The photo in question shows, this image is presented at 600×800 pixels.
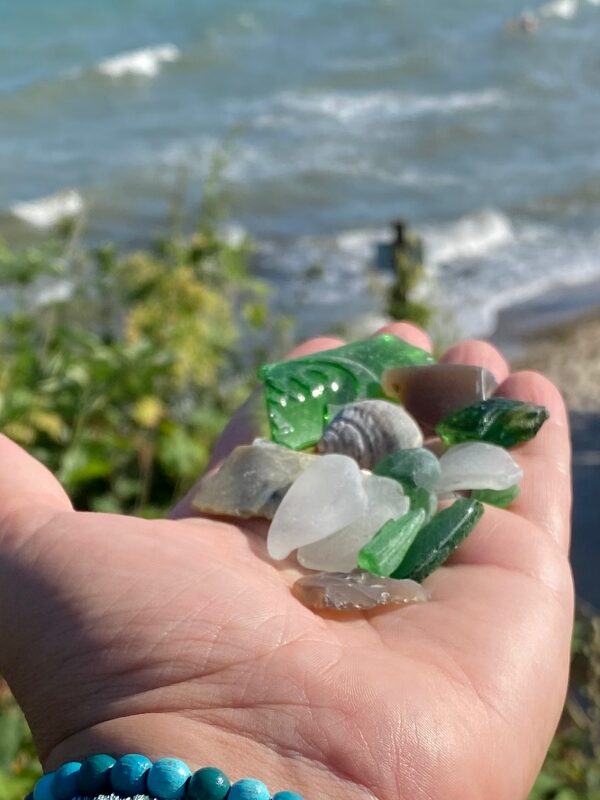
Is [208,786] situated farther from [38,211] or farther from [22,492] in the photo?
[38,211]

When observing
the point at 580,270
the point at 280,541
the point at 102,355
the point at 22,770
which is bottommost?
the point at 580,270

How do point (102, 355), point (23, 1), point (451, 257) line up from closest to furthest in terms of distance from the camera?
point (102, 355), point (451, 257), point (23, 1)

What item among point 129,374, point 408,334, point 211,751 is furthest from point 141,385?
point 211,751

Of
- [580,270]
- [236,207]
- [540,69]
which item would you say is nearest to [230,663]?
[580,270]

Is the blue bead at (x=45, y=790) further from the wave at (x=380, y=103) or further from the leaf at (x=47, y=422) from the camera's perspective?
the wave at (x=380, y=103)

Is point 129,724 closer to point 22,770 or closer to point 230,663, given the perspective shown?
point 230,663

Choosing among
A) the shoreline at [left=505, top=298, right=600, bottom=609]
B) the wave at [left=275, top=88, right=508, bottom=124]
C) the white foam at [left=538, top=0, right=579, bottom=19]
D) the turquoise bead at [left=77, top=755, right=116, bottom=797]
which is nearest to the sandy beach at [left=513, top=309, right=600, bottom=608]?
the shoreline at [left=505, top=298, right=600, bottom=609]
